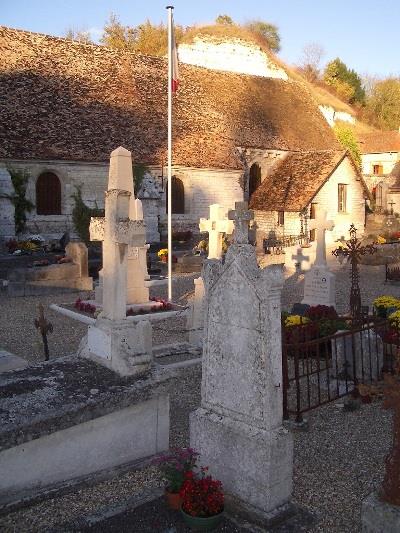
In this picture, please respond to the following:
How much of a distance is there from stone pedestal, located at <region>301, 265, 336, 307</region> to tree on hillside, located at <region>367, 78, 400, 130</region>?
6486 cm

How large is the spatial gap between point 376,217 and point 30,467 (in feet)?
121

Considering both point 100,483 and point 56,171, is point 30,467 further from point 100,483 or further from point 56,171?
point 56,171

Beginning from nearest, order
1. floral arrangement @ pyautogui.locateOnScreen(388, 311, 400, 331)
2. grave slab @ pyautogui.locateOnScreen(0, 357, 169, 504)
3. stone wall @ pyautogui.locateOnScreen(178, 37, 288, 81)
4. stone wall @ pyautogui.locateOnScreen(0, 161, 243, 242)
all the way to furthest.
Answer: grave slab @ pyautogui.locateOnScreen(0, 357, 169, 504) < floral arrangement @ pyautogui.locateOnScreen(388, 311, 400, 331) < stone wall @ pyautogui.locateOnScreen(0, 161, 243, 242) < stone wall @ pyautogui.locateOnScreen(178, 37, 288, 81)

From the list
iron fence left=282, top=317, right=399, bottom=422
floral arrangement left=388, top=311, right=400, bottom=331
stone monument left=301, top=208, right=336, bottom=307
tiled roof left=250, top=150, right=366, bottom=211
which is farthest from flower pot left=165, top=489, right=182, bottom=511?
tiled roof left=250, top=150, right=366, bottom=211

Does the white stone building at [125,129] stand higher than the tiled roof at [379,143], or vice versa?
the tiled roof at [379,143]

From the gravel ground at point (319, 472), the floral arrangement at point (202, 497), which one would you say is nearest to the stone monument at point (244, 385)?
the floral arrangement at point (202, 497)

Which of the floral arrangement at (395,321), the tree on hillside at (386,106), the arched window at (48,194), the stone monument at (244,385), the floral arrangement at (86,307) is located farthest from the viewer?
the tree on hillside at (386,106)

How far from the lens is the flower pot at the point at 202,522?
4.57 metres

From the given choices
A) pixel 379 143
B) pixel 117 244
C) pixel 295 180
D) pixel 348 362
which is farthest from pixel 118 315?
pixel 379 143

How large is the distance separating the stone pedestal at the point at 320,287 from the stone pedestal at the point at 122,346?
7.49 meters

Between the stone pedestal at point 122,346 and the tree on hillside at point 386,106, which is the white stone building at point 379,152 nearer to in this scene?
the tree on hillside at point 386,106

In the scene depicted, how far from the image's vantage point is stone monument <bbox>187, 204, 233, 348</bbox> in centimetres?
1082

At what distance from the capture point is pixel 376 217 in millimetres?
39094

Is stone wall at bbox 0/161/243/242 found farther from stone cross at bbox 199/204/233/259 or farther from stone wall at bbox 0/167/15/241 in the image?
stone cross at bbox 199/204/233/259
